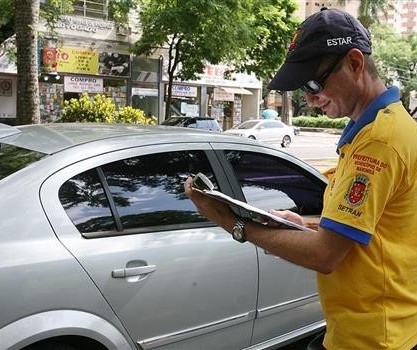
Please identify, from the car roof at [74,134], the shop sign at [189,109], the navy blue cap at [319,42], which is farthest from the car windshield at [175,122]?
the navy blue cap at [319,42]

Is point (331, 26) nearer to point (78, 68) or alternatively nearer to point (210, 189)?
point (210, 189)

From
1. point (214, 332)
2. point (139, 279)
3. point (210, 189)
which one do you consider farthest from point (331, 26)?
point (214, 332)

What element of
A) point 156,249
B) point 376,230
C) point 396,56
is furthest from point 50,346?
point 396,56

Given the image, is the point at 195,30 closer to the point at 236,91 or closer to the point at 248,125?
the point at 248,125

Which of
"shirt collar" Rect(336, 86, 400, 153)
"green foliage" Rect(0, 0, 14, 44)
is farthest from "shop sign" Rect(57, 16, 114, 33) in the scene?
"shirt collar" Rect(336, 86, 400, 153)

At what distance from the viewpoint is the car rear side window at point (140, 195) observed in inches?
98.3

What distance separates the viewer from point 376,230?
140 centimetres

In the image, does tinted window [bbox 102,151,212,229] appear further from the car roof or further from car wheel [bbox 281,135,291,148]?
car wheel [bbox 281,135,291,148]

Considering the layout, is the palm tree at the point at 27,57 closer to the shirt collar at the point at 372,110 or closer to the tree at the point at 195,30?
the shirt collar at the point at 372,110

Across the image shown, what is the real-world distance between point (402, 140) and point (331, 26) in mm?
356

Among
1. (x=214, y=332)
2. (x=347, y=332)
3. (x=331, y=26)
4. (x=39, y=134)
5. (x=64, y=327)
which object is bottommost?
(x=214, y=332)

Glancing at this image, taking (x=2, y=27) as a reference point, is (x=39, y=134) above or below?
below

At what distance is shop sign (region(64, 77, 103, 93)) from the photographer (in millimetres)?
22266

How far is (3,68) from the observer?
67.9 ft
